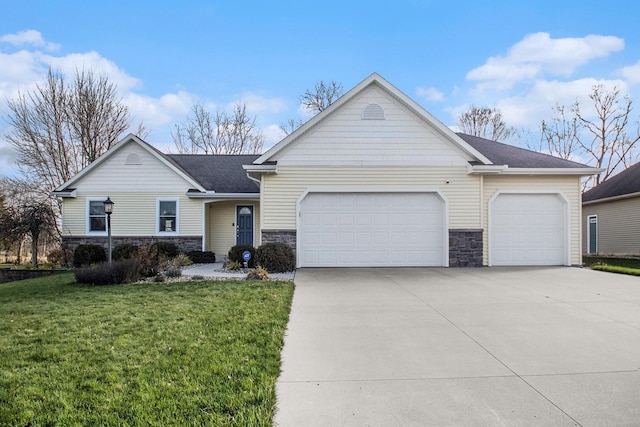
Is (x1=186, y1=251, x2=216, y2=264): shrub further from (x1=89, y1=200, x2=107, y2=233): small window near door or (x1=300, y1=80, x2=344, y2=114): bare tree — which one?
(x1=300, y1=80, x2=344, y2=114): bare tree

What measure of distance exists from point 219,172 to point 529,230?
1299 cm

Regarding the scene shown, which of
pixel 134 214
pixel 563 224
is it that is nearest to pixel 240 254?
pixel 134 214

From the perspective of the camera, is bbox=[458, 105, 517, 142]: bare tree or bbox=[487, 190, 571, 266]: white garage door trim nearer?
bbox=[487, 190, 571, 266]: white garage door trim

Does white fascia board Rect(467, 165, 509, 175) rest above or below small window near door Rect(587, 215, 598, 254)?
above

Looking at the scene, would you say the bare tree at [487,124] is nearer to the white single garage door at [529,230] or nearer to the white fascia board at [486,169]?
the white single garage door at [529,230]

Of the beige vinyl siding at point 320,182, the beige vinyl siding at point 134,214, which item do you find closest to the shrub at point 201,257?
the beige vinyl siding at point 134,214

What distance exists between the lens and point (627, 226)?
61.1 ft

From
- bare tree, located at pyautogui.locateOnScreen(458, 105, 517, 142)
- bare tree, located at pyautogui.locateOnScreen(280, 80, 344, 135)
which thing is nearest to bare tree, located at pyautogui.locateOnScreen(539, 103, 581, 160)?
bare tree, located at pyautogui.locateOnScreen(458, 105, 517, 142)

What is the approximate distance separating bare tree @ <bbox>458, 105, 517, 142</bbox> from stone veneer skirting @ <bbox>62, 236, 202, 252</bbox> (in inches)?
968

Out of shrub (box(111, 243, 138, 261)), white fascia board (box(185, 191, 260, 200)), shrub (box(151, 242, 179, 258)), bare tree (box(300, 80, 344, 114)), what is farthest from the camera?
bare tree (box(300, 80, 344, 114))

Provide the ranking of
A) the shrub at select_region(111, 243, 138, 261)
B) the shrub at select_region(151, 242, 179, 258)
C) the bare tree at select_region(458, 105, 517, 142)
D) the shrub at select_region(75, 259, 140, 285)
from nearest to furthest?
the shrub at select_region(75, 259, 140, 285), the shrub at select_region(111, 243, 138, 261), the shrub at select_region(151, 242, 179, 258), the bare tree at select_region(458, 105, 517, 142)

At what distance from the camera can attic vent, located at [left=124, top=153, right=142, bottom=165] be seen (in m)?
15.5

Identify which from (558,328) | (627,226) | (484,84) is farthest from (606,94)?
(558,328)

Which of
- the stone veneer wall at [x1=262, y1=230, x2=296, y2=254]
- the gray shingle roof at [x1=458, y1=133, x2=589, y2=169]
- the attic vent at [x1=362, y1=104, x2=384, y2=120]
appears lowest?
the stone veneer wall at [x1=262, y1=230, x2=296, y2=254]
